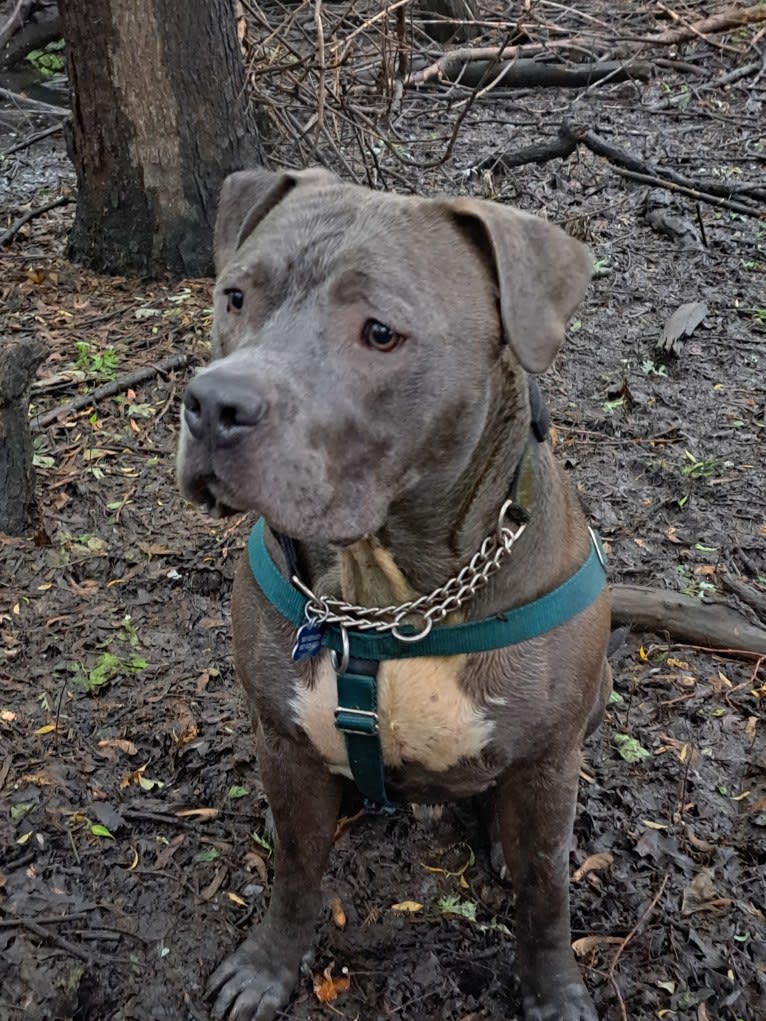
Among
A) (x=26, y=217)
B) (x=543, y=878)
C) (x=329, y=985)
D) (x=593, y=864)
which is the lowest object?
(x=329, y=985)

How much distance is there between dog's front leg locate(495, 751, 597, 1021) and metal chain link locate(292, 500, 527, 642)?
45 cm

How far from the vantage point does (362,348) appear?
2.16m

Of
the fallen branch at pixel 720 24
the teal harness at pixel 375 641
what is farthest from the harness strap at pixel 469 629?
the fallen branch at pixel 720 24

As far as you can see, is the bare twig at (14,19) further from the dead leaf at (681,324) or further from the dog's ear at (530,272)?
the dog's ear at (530,272)

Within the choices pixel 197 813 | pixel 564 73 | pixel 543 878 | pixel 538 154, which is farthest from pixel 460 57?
pixel 543 878

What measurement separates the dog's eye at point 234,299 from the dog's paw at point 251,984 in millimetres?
1734

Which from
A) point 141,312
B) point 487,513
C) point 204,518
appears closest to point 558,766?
point 487,513

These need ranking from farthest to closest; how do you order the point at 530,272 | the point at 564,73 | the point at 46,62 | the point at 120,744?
1. the point at 46,62
2. the point at 564,73
3. the point at 120,744
4. the point at 530,272

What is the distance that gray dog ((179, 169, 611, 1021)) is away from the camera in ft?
7.00

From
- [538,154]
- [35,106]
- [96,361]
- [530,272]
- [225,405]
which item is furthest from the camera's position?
[35,106]

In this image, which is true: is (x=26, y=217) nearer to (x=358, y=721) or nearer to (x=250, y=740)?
(x=250, y=740)

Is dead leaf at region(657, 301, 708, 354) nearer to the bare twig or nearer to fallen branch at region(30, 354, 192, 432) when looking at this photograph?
fallen branch at region(30, 354, 192, 432)

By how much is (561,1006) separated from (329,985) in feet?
2.06

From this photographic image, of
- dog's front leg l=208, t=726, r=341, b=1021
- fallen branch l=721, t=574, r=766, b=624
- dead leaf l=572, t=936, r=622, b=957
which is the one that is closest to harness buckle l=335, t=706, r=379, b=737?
dog's front leg l=208, t=726, r=341, b=1021
